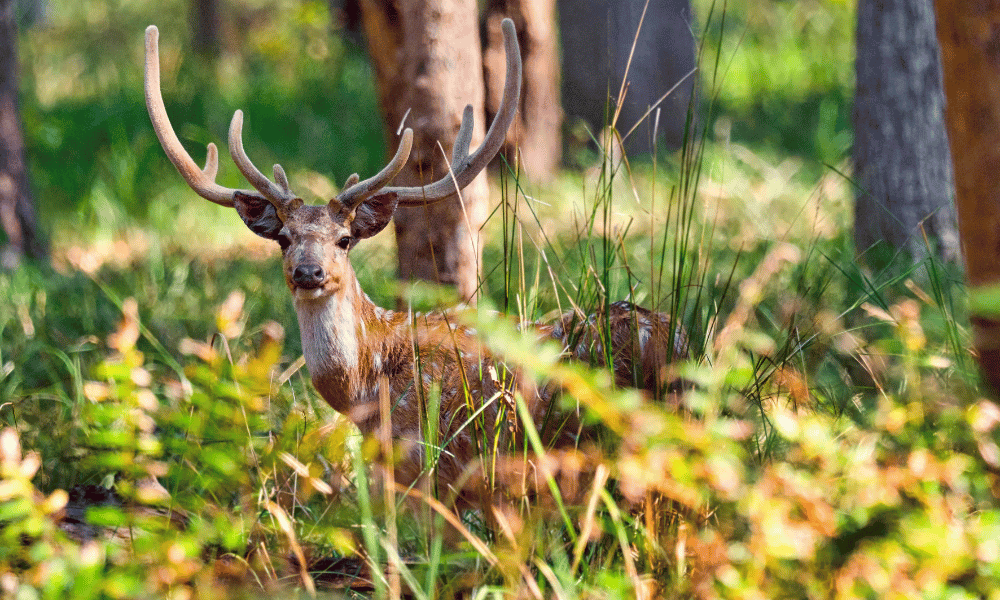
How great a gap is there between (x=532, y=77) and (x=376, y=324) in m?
4.11

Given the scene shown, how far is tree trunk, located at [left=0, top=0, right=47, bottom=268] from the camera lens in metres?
6.39

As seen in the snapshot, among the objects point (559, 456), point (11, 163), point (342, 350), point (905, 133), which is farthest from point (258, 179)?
point (11, 163)

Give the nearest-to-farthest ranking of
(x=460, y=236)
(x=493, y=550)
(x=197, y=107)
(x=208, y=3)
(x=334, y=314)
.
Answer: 1. (x=493, y=550)
2. (x=334, y=314)
3. (x=460, y=236)
4. (x=197, y=107)
5. (x=208, y=3)

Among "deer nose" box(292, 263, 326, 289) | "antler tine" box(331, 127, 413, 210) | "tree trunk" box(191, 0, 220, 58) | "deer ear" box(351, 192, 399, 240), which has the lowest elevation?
"deer nose" box(292, 263, 326, 289)

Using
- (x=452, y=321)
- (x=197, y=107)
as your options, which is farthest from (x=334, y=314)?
(x=197, y=107)

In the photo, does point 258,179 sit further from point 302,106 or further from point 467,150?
point 302,106

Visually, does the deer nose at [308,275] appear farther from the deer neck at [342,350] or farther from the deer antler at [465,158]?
the deer antler at [465,158]

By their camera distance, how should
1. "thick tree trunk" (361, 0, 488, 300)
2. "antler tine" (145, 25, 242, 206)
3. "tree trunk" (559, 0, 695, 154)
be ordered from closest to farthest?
"antler tine" (145, 25, 242, 206) < "thick tree trunk" (361, 0, 488, 300) < "tree trunk" (559, 0, 695, 154)

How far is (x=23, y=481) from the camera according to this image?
1896 millimetres

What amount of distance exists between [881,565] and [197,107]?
9.64 m

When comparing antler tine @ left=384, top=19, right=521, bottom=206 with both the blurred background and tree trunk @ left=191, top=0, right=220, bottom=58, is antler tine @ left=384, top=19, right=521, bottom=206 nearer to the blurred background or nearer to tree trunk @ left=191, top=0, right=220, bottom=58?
the blurred background

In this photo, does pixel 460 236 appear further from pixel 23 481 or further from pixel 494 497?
pixel 23 481

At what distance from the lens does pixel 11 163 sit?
21.2 ft

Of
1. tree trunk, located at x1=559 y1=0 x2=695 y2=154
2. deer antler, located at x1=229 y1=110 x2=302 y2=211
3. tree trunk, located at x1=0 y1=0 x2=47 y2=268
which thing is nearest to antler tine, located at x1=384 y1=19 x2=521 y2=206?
deer antler, located at x1=229 y1=110 x2=302 y2=211
